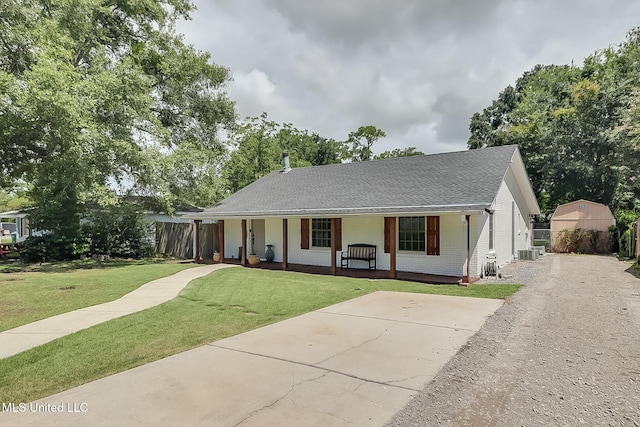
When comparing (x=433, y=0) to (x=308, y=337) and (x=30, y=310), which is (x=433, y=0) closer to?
(x=308, y=337)

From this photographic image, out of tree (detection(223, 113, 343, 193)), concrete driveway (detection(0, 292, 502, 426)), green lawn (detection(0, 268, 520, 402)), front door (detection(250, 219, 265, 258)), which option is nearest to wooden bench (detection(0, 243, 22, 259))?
front door (detection(250, 219, 265, 258))

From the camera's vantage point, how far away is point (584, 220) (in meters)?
21.4

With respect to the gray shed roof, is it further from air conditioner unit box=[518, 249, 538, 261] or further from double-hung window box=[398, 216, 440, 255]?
air conditioner unit box=[518, 249, 538, 261]

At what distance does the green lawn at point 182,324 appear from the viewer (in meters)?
4.21

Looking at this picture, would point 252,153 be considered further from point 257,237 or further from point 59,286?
point 59,286

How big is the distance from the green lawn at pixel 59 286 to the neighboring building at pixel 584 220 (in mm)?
21014

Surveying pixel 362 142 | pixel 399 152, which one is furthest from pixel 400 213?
pixel 362 142

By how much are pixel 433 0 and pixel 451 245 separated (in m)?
7.21

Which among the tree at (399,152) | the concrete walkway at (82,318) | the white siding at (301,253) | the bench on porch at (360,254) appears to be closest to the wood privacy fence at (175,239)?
the white siding at (301,253)

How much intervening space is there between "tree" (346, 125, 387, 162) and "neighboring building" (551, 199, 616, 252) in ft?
84.1

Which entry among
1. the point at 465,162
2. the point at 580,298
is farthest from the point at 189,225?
the point at 580,298

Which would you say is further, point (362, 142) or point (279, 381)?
point (362, 142)

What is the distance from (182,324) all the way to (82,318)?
1.98m

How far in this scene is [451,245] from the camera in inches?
462
